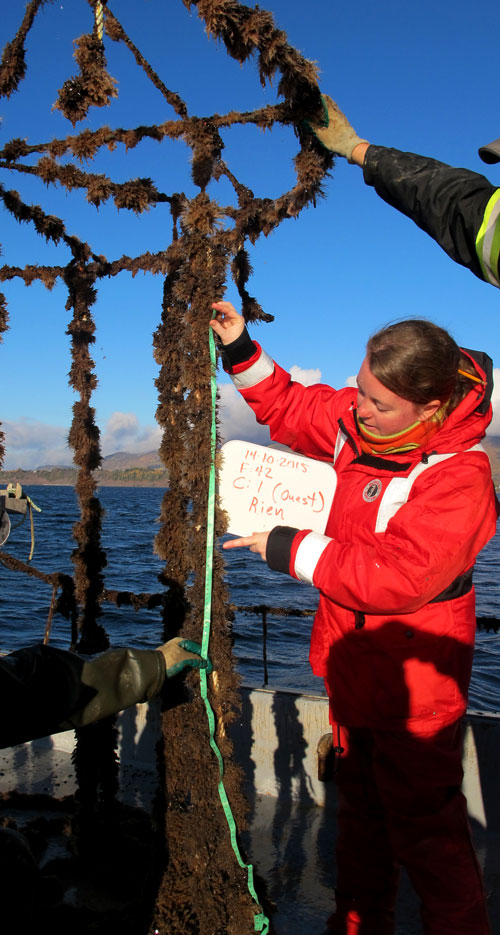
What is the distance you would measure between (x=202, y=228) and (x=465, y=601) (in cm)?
197

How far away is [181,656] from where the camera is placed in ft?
8.34

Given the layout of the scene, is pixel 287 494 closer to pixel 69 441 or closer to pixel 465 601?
pixel 465 601

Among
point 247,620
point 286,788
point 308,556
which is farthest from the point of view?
point 247,620

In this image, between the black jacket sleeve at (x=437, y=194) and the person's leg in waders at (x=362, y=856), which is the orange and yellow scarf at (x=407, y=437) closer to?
the black jacket sleeve at (x=437, y=194)

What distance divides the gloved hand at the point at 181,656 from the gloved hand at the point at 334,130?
7.01 ft

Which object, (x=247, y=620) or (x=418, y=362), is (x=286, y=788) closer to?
(x=418, y=362)

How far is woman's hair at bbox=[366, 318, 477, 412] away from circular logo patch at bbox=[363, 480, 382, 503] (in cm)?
42

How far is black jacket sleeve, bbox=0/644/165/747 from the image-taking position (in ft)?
6.43

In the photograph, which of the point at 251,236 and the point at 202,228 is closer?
the point at 202,228

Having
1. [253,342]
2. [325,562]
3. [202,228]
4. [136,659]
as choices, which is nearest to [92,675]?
[136,659]

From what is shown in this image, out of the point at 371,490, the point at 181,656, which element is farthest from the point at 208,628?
the point at 371,490

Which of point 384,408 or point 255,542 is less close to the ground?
point 384,408

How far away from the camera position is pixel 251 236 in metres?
3.57

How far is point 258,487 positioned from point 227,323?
0.78 m
